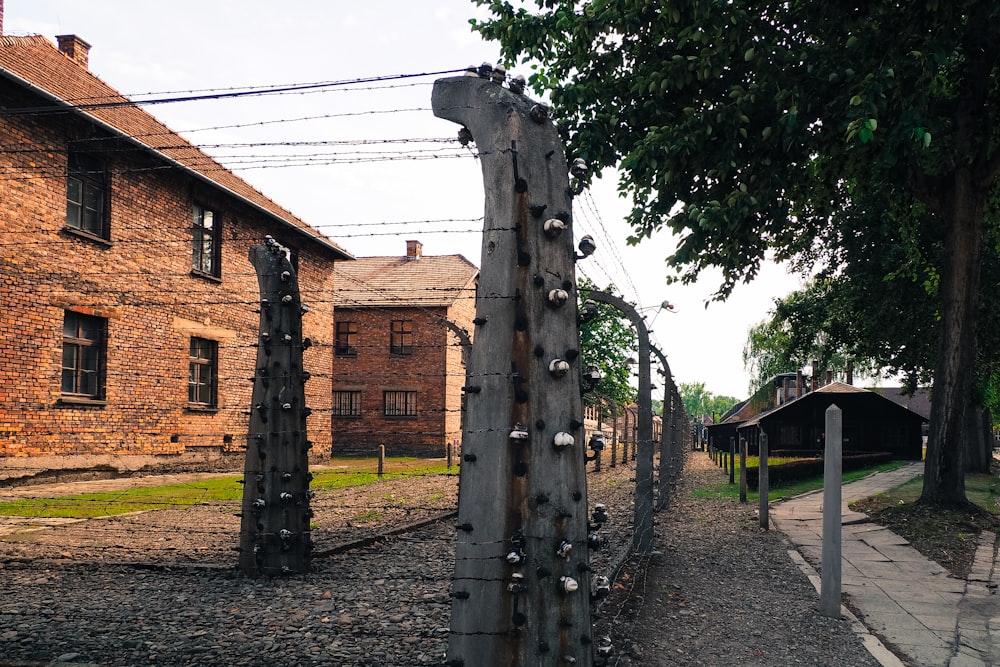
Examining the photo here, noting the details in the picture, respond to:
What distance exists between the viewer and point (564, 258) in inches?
149

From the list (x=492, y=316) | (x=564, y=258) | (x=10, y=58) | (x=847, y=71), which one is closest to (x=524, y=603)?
(x=492, y=316)

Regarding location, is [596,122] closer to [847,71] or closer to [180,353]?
[847,71]

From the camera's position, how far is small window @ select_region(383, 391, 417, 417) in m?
34.6

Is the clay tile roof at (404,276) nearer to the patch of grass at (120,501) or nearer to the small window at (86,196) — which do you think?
the small window at (86,196)

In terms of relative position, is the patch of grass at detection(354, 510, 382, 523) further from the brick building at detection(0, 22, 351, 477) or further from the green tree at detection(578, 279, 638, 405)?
the green tree at detection(578, 279, 638, 405)

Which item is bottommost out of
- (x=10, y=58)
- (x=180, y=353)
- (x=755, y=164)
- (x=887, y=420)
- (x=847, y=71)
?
(x=887, y=420)

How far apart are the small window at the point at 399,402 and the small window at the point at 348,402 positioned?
52.6 inches

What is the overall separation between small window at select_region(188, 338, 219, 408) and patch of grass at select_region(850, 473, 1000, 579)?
1567cm

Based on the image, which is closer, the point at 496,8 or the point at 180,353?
the point at 496,8

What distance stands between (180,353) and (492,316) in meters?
17.7

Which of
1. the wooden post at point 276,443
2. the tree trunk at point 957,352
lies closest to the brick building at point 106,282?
the wooden post at point 276,443

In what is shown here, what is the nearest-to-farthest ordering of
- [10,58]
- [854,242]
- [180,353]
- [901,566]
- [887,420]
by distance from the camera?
[901,566] → [10,58] → [854,242] → [180,353] → [887,420]

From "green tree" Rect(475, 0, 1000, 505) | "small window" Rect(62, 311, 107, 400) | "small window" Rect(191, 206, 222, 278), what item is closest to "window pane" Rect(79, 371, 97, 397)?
"small window" Rect(62, 311, 107, 400)

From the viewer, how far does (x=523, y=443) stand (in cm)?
357
